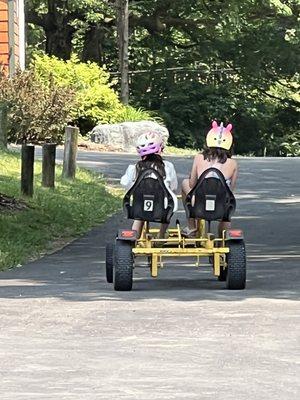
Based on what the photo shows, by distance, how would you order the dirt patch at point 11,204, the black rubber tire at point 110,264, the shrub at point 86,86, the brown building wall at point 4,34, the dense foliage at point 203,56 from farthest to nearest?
the dense foliage at point 203,56 → the shrub at point 86,86 → the brown building wall at point 4,34 → the dirt patch at point 11,204 → the black rubber tire at point 110,264

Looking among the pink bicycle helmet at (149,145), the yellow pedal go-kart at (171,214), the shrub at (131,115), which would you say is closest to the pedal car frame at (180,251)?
the yellow pedal go-kart at (171,214)

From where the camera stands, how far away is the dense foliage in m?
43.5

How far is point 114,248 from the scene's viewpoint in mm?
10781

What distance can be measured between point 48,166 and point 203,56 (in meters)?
26.2

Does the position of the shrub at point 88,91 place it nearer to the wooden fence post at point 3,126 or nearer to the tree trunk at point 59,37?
the tree trunk at point 59,37

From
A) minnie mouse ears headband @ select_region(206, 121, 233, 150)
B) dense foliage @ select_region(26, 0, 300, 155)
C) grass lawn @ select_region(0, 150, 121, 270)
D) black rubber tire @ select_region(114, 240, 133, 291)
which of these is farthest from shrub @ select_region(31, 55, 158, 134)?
black rubber tire @ select_region(114, 240, 133, 291)

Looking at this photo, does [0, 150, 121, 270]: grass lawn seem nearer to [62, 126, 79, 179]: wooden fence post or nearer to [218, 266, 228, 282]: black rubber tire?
[62, 126, 79, 179]: wooden fence post

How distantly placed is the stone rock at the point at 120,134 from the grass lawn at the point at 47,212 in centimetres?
810

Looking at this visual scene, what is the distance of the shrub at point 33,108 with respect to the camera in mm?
28516

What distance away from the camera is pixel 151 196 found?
10.8 metres

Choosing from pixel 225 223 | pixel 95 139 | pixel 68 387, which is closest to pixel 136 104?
pixel 95 139

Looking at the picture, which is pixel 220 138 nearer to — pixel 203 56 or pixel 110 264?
pixel 110 264

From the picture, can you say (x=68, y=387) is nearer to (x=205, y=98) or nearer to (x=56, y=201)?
(x=56, y=201)

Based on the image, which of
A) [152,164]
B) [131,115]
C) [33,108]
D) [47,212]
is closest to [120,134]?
[33,108]
